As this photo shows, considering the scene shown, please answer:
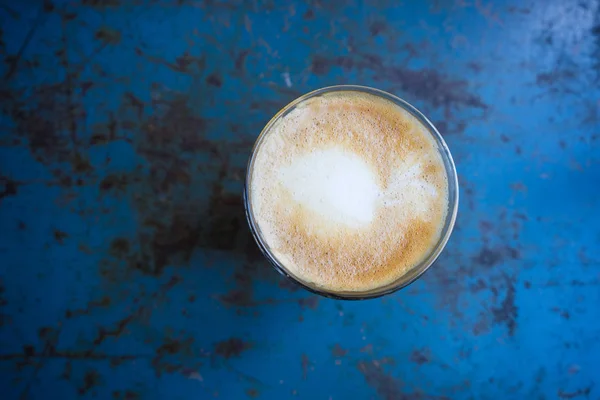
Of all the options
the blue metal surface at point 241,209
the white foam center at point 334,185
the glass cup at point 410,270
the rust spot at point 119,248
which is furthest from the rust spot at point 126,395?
the white foam center at point 334,185

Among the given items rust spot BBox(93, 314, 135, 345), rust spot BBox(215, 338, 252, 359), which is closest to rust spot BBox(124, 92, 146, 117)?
rust spot BBox(93, 314, 135, 345)

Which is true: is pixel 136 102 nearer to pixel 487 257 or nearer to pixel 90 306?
pixel 90 306

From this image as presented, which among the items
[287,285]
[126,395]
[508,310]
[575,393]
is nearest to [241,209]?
[287,285]

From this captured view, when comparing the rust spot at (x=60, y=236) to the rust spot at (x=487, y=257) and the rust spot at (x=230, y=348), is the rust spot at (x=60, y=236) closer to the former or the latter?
the rust spot at (x=230, y=348)

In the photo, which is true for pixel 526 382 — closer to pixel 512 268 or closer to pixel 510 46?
pixel 512 268

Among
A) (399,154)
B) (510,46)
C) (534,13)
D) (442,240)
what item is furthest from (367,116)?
(534,13)

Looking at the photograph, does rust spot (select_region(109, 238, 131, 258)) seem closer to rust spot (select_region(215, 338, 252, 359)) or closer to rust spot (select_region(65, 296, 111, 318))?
rust spot (select_region(65, 296, 111, 318))

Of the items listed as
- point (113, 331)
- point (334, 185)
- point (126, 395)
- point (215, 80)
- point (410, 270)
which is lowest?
point (126, 395)
